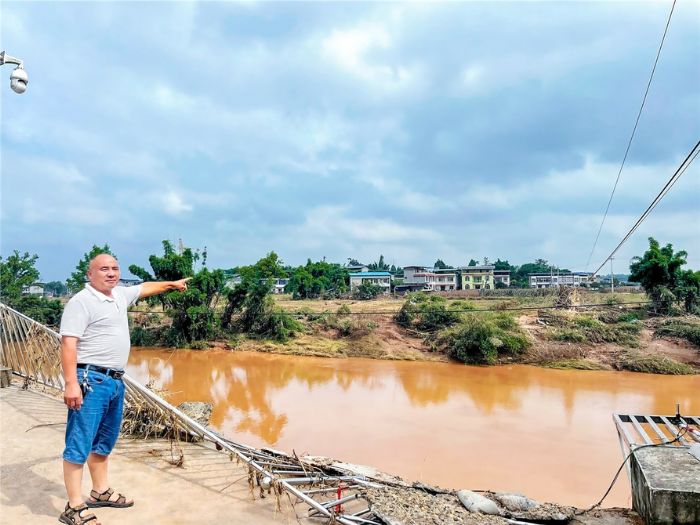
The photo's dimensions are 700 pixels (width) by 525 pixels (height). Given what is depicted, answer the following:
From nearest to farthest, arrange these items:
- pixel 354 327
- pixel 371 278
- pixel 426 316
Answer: pixel 354 327
pixel 426 316
pixel 371 278

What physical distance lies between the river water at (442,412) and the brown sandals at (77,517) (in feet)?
15.3

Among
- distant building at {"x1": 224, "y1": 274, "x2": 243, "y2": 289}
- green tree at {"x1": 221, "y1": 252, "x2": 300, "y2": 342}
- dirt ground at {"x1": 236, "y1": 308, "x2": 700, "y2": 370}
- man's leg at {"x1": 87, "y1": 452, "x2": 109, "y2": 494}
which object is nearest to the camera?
man's leg at {"x1": 87, "y1": 452, "x2": 109, "y2": 494}

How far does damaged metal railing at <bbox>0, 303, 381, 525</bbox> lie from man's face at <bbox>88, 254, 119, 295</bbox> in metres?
1.29

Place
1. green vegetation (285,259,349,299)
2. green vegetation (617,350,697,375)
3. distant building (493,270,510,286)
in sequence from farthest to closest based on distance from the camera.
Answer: distant building (493,270,510,286) → green vegetation (285,259,349,299) → green vegetation (617,350,697,375)

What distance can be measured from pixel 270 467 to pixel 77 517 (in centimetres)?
112

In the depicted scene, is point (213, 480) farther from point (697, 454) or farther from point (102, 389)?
point (697, 454)

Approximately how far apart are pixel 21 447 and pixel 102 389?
5.44 feet

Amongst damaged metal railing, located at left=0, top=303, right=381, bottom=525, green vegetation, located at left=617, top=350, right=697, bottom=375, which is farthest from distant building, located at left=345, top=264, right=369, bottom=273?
damaged metal railing, located at left=0, top=303, right=381, bottom=525

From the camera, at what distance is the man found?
2.22m

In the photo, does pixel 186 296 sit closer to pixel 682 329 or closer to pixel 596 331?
pixel 596 331

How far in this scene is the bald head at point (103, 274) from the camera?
94.7 inches

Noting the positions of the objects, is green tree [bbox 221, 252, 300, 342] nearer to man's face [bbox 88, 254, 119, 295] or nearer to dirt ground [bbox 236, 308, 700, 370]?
dirt ground [bbox 236, 308, 700, 370]

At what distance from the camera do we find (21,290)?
727 inches

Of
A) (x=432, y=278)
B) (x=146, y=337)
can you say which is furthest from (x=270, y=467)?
(x=432, y=278)
